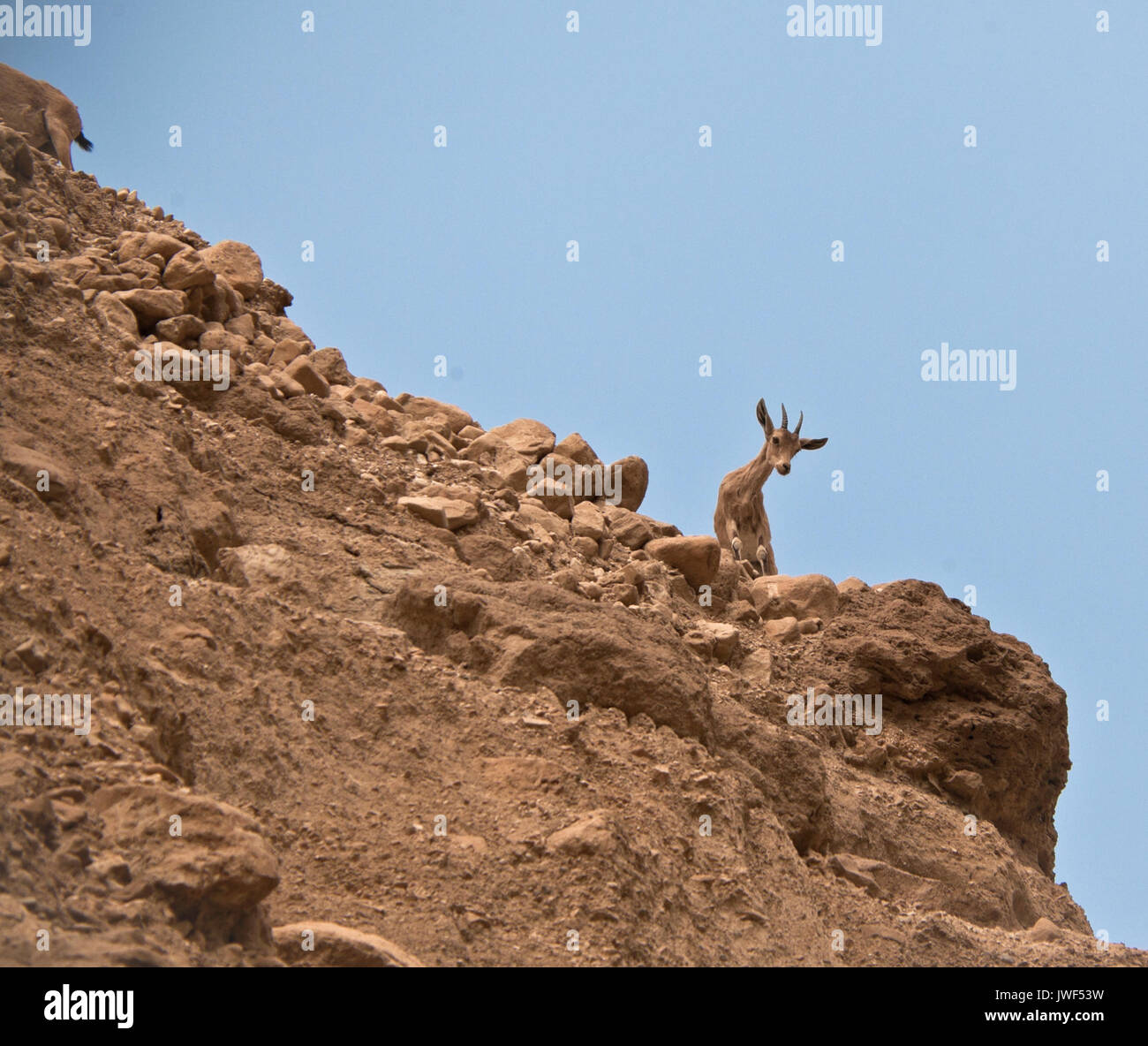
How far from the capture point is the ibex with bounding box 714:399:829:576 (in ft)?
53.8

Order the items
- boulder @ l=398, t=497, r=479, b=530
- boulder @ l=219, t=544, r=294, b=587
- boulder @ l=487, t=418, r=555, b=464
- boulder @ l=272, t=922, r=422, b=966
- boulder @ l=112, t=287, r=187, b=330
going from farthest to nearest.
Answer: boulder @ l=487, t=418, r=555, b=464
boulder @ l=112, t=287, r=187, b=330
boulder @ l=398, t=497, r=479, b=530
boulder @ l=219, t=544, r=294, b=587
boulder @ l=272, t=922, r=422, b=966

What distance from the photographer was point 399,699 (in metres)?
7.05

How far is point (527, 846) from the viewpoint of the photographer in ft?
20.7

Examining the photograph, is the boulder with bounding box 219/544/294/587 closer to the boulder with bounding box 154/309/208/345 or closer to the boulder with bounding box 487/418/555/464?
the boulder with bounding box 154/309/208/345

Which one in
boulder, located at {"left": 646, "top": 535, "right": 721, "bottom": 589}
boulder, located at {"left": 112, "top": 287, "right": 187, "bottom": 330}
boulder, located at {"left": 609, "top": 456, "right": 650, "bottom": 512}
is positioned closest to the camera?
boulder, located at {"left": 112, "top": 287, "right": 187, "bottom": 330}

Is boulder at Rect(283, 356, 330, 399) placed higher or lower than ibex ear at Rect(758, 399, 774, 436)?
lower

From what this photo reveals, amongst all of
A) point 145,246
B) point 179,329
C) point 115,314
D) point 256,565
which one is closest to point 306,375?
point 179,329

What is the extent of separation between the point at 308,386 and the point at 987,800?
6006 millimetres

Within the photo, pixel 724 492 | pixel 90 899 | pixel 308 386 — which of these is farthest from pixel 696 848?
pixel 724 492

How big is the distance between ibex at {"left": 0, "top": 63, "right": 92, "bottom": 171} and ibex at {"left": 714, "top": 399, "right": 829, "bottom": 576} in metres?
8.52

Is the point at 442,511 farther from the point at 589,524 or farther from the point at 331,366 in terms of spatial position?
the point at 331,366

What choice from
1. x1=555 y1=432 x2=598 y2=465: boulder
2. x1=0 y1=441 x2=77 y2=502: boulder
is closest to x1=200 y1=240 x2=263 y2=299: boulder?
x1=555 y1=432 x2=598 y2=465: boulder

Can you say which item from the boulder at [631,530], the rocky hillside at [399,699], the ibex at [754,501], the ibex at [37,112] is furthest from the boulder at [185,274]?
the ibex at [754,501]
